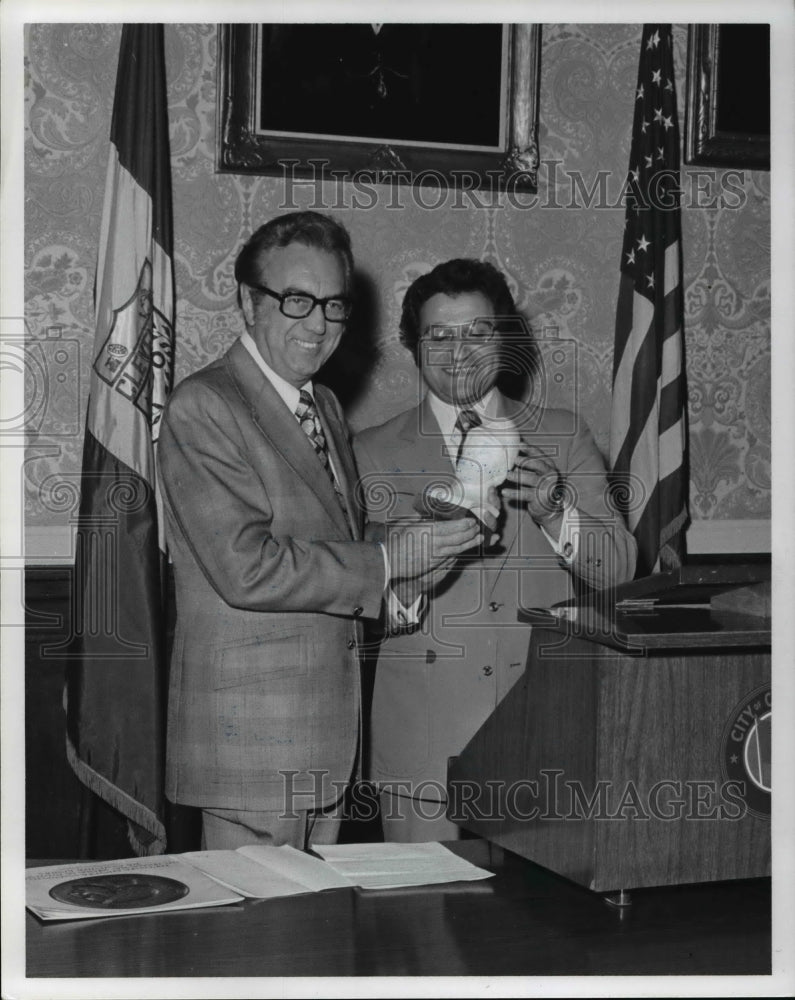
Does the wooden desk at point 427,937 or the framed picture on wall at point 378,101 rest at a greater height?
the framed picture on wall at point 378,101

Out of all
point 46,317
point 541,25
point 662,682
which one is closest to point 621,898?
point 662,682

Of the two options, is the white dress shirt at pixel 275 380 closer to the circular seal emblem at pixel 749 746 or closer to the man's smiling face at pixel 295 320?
the man's smiling face at pixel 295 320

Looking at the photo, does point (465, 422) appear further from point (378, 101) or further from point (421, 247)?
point (378, 101)

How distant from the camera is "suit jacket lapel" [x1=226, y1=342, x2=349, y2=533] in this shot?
7.68 ft

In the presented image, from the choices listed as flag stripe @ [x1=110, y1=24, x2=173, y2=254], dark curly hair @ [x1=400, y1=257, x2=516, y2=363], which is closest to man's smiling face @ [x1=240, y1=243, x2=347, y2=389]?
dark curly hair @ [x1=400, y1=257, x2=516, y2=363]

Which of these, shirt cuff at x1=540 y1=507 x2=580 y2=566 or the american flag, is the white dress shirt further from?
the american flag

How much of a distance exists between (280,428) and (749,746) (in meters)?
1.19

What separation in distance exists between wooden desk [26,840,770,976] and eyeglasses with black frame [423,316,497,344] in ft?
5.15

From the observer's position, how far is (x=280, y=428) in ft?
7.71

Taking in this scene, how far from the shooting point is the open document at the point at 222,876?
56.8 inches

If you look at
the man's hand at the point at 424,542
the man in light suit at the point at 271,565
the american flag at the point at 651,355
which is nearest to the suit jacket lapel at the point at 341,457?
the man in light suit at the point at 271,565

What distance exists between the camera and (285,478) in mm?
2328

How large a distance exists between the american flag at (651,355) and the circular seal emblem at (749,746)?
70.3 inches

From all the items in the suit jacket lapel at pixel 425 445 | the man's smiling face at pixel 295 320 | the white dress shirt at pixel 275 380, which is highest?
the man's smiling face at pixel 295 320
